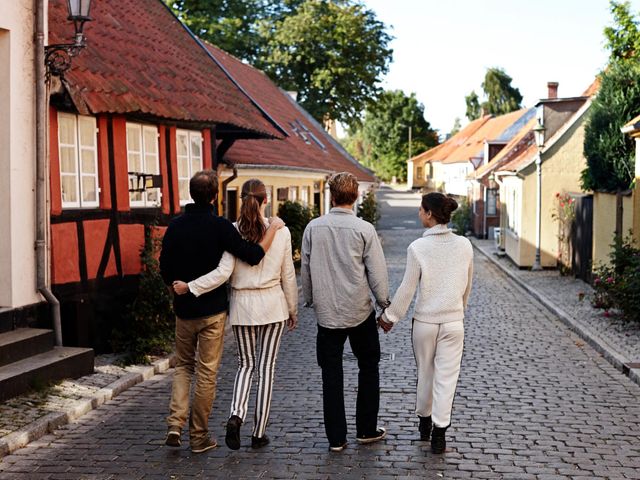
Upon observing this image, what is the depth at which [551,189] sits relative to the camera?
24.1m

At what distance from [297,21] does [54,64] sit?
30.3m

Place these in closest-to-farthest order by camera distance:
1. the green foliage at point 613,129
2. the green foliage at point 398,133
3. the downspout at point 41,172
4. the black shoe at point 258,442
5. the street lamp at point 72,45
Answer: the black shoe at point 258,442 < the downspout at point 41,172 < the street lamp at point 72,45 < the green foliage at point 613,129 < the green foliage at point 398,133

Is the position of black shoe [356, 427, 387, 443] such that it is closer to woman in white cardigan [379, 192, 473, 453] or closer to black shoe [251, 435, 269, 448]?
woman in white cardigan [379, 192, 473, 453]

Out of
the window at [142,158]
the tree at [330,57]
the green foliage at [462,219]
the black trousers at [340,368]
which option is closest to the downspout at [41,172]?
the window at [142,158]

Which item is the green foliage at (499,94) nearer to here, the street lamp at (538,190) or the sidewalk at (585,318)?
the street lamp at (538,190)

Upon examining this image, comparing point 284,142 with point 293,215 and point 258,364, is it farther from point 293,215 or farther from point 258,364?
point 258,364

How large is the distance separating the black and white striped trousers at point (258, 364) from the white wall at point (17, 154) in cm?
353

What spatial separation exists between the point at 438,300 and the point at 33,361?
4149 mm

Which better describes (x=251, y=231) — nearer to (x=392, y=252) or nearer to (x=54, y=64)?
(x=54, y=64)

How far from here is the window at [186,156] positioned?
13.2 metres

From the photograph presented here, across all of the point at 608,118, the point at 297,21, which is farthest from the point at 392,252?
the point at 608,118

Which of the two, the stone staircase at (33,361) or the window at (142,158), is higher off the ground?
the window at (142,158)

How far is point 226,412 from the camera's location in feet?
24.7

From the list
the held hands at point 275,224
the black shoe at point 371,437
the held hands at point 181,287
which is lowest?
the black shoe at point 371,437
